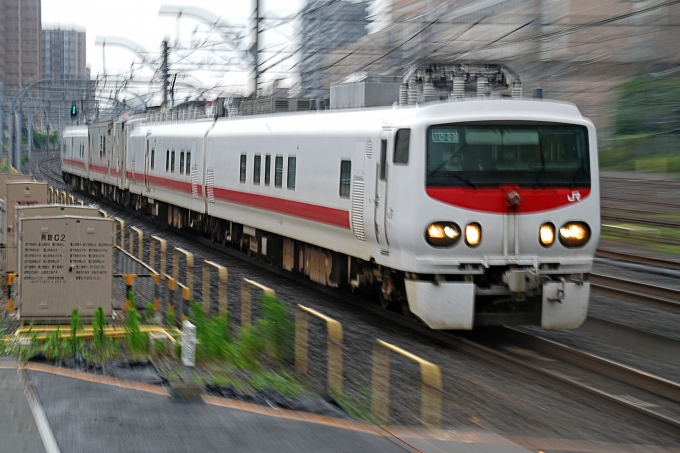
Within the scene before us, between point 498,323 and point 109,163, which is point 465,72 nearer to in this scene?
point 498,323

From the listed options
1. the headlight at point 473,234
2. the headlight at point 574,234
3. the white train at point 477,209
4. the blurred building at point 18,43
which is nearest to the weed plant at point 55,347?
the white train at point 477,209

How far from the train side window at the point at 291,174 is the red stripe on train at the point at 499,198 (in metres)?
4.95

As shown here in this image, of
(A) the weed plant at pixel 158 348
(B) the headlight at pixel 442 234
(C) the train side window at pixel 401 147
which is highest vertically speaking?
(C) the train side window at pixel 401 147

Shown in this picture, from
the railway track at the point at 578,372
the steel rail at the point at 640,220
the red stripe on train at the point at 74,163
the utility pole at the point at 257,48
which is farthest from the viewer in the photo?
the red stripe on train at the point at 74,163

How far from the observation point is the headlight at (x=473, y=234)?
33.0ft

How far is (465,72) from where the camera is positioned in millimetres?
11914

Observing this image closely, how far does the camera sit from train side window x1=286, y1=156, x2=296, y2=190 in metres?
14.7

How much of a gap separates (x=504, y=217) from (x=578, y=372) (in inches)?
73.5

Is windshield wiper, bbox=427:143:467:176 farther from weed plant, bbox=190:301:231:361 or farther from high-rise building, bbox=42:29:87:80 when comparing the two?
high-rise building, bbox=42:29:87:80

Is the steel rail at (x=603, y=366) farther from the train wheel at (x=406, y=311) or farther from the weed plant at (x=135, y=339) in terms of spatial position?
the weed plant at (x=135, y=339)

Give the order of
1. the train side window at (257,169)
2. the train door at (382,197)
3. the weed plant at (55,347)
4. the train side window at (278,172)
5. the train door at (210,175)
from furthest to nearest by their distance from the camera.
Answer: the train door at (210,175)
the train side window at (257,169)
the train side window at (278,172)
the train door at (382,197)
the weed plant at (55,347)

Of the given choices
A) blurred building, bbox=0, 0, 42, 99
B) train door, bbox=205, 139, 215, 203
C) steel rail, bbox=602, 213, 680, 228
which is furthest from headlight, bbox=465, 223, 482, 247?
blurred building, bbox=0, 0, 42, 99

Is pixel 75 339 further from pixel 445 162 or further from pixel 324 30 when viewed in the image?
pixel 324 30

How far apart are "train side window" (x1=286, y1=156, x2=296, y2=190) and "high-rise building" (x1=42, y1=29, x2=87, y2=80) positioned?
165 metres
